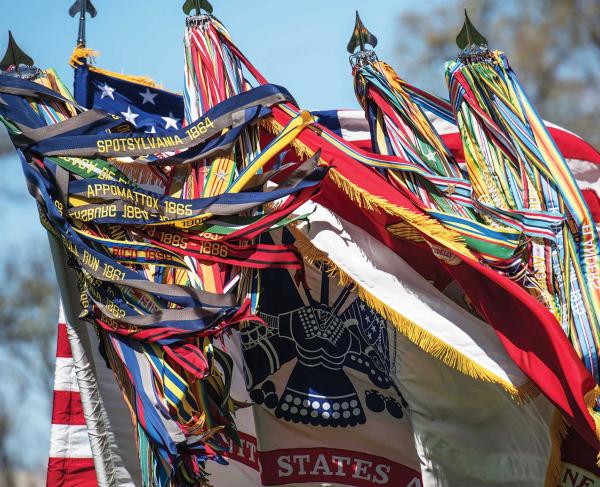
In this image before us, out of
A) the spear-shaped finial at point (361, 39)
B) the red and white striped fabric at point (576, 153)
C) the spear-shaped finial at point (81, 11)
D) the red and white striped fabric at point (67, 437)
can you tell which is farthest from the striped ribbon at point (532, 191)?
the red and white striped fabric at point (67, 437)

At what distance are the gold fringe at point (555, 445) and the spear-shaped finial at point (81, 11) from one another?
295 centimetres

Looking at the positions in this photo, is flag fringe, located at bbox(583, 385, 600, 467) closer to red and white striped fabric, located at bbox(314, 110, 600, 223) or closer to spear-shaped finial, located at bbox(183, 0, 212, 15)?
red and white striped fabric, located at bbox(314, 110, 600, 223)

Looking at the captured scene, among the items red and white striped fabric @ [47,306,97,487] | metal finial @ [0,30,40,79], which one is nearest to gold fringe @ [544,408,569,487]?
red and white striped fabric @ [47,306,97,487]

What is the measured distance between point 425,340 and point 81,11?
2490 mm

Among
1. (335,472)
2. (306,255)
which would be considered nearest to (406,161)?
(306,255)

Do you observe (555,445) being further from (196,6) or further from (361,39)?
(196,6)

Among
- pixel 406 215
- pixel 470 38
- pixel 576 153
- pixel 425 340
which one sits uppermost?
pixel 470 38

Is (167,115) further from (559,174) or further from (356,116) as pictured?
(559,174)

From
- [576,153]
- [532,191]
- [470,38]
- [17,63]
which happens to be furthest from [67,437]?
[576,153]

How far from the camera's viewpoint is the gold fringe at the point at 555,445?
4.01 m

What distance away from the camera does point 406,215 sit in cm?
391

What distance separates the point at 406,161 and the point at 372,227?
12.9 inches

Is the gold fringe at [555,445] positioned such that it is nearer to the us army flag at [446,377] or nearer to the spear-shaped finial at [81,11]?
the us army flag at [446,377]

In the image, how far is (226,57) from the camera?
439 cm
